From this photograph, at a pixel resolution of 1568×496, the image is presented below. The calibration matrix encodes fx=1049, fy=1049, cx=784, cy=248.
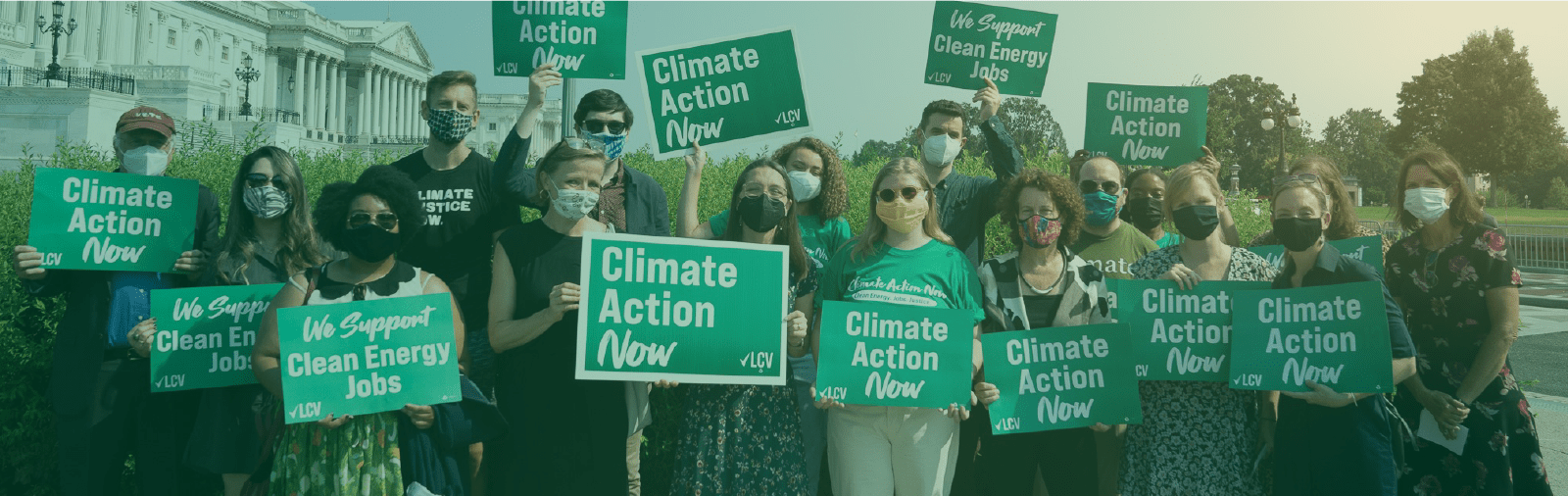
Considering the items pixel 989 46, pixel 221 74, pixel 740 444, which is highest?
pixel 221 74

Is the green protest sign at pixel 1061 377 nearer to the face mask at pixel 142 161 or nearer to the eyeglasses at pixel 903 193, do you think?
the eyeglasses at pixel 903 193

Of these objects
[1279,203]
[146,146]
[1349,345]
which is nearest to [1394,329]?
[1349,345]

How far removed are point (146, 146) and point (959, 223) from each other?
13.2 ft

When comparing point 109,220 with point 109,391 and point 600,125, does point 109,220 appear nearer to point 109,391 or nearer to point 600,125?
point 109,391

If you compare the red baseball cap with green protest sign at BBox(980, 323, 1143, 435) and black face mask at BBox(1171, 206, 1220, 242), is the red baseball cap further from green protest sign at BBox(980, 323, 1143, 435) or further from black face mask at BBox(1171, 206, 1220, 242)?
black face mask at BBox(1171, 206, 1220, 242)

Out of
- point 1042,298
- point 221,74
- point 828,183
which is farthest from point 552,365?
point 221,74

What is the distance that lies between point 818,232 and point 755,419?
1144 mm

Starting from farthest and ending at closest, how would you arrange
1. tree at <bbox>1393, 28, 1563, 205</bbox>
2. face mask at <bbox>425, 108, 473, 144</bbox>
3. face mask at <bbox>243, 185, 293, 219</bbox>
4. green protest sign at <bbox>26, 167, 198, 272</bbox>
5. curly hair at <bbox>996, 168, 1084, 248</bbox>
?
tree at <bbox>1393, 28, 1563, 205</bbox>
face mask at <bbox>425, 108, 473, 144</bbox>
green protest sign at <bbox>26, 167, 198, 272</bbox>
curly hair at <bbox>996, 168, 1084, 248</bbox>
face mask at <bbox>243, 185, 293, 219</bbox>

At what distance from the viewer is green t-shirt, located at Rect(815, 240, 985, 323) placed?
4.35 metres

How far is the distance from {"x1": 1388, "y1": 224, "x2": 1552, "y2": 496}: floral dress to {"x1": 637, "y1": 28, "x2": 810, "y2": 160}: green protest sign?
319 centimetres

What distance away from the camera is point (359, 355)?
385 centimetres

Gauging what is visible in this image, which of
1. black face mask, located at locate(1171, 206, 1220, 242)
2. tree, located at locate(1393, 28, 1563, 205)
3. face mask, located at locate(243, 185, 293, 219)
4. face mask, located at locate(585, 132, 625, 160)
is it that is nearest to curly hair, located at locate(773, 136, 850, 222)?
face mask, located at locate(585, 132, 625, 160)

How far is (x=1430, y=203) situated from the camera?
491 centimetres

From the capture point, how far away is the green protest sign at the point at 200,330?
4426 mm
